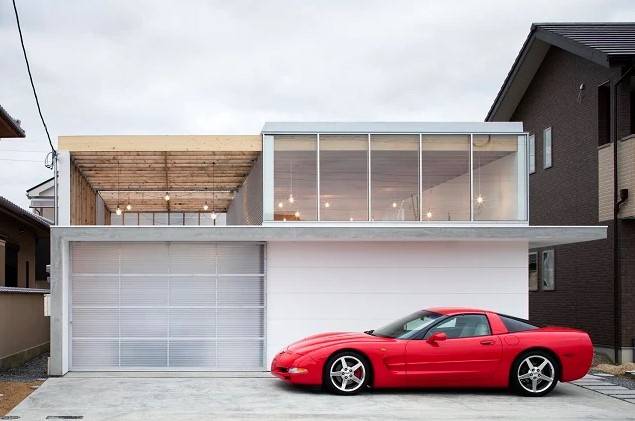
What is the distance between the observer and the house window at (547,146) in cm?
2128

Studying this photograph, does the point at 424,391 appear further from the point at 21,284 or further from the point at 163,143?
the point at 21,284

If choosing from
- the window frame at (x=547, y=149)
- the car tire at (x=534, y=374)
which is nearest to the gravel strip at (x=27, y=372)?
the car tire at (x=534, y=374)

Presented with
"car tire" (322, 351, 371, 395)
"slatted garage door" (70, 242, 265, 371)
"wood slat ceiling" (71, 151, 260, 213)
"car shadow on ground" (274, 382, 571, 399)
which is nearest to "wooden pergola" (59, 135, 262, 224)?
"wood slat ceiling" (71, 151, 260, 213)

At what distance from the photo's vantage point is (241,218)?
20.4 meters

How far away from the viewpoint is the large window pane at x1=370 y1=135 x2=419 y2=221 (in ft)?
49.8

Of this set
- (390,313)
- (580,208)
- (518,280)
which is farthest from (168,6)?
(580,208)

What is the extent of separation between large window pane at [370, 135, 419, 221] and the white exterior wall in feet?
2.41

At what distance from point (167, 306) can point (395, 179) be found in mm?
4708

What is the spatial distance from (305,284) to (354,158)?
2.53 meters

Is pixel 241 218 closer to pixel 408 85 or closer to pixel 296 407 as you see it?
pixel 296 407

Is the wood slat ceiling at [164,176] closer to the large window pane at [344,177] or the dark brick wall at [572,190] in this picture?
the large window pane at [344,177]

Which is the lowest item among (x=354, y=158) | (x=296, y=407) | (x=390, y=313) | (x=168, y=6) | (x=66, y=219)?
(x=296, y=407)

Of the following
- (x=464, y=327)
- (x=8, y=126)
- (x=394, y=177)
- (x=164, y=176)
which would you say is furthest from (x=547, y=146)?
(x=8, y=126)

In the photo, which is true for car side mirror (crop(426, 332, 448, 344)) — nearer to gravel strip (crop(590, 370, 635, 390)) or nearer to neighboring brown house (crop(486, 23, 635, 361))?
gravel strip (crop(590, 370, 635, 390))
